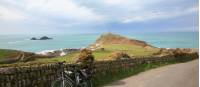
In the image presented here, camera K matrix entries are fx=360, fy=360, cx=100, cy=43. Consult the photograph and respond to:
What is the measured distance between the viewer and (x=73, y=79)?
1123 centimetres

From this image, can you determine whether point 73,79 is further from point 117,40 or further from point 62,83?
point 117,40

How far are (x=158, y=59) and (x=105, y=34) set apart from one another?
92.3 ft

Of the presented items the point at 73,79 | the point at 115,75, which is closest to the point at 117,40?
the point at 115,75

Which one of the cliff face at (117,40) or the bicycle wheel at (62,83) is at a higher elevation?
the cliff face at (117,40)

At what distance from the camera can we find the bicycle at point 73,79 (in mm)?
10867

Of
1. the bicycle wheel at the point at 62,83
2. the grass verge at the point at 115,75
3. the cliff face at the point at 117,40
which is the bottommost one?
the grass verge at the point at 115,75

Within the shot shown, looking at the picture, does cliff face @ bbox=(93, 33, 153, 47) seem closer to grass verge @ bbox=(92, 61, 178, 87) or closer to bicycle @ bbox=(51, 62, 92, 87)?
grass verge @ bbox=(92, 61, 178, 87)

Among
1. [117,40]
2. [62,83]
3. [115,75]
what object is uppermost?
[117,40]

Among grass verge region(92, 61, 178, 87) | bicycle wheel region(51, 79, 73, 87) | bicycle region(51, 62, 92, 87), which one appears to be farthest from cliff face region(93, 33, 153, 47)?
bicycle wheel region(51, 79, 73, 87)

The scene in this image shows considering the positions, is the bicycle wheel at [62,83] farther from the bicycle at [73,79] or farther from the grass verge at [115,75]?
the grass verge at [115,75]

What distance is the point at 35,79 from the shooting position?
11391mm

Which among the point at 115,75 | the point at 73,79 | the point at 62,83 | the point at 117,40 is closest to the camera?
the point at 62,83

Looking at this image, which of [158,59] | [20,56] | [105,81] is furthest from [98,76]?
[20,56]

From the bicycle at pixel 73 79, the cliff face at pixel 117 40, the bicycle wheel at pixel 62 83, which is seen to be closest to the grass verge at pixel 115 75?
the bicycle at pixel 73 79
